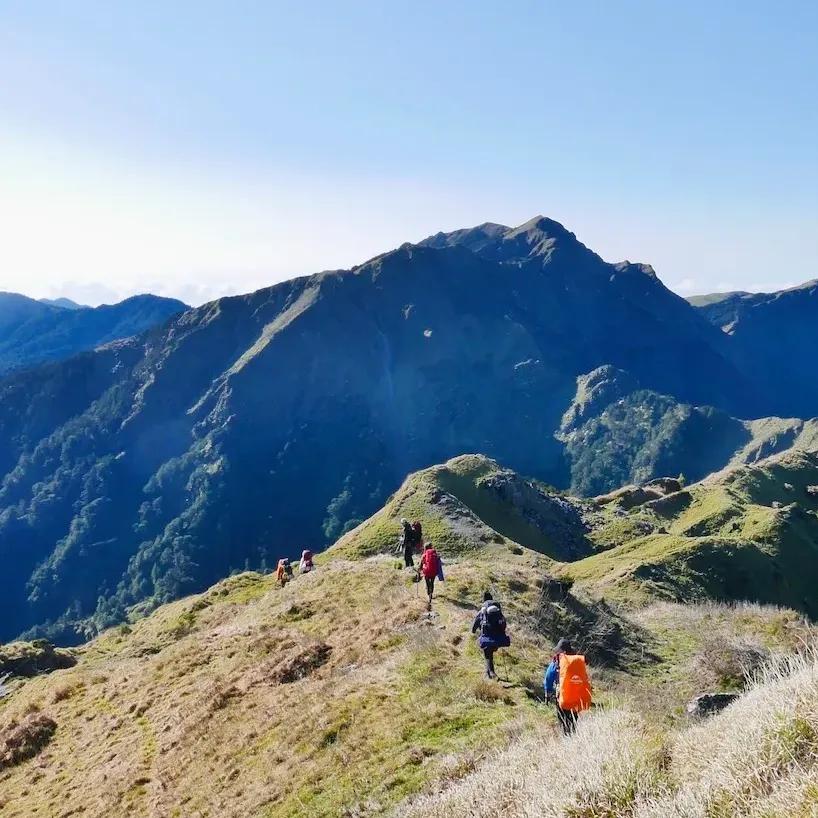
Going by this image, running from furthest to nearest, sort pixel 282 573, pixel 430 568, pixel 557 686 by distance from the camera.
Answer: pixel 282 573 < pixel 430 568 < pixel 557 686

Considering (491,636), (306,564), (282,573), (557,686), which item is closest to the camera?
(557,686)

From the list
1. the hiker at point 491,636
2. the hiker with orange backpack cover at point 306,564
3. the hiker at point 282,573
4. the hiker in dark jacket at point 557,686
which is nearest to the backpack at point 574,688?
the hiker in dark jacket at point 557,686

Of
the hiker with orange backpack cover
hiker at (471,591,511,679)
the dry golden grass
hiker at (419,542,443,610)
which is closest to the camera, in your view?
the dry golden grass

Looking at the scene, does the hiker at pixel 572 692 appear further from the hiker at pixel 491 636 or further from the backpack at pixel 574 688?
the hiker at pixel 491 636

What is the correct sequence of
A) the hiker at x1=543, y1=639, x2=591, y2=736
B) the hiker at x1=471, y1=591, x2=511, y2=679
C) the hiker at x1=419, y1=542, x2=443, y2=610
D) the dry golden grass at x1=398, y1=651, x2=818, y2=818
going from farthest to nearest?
the hiker at x1=419, y1=542, x2=443, y2=610 < the hiker at x1=471, y1=591, x2=511, y2=679 < the hiker at x1=543, y1=639, x2=591, y2=736 < the dry golden grass at x1=398, y1=651, x2=818, y2=818

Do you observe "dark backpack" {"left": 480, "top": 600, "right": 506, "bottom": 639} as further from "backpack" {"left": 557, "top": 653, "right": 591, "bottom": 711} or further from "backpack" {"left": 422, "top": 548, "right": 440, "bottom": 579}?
"backpack" {"left": 422, "top": 548, "right": 440, "bottom": 579}

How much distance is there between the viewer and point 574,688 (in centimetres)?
1403

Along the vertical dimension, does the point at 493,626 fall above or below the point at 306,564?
above

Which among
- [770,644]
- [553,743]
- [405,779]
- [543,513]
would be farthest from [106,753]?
[543,513]

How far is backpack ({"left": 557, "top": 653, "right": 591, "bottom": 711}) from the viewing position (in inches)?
549

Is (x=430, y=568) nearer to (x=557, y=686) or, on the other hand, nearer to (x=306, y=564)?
(x=557, y=686)

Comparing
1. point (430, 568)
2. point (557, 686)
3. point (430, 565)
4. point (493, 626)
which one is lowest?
point (430, 568)

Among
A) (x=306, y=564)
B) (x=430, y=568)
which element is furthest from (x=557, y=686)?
(x=306, y=564)

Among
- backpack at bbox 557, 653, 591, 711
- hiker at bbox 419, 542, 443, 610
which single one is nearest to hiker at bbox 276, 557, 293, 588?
hiker at bbox 419, 542, 443, 610
